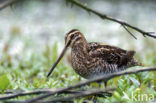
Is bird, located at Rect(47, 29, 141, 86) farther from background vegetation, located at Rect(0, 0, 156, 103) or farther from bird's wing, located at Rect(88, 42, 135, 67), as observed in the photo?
background vegetation, located at Rect(0, 0, 156, 103)

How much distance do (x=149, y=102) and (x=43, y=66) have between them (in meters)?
3.26

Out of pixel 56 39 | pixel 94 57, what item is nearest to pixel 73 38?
pixel 94 57

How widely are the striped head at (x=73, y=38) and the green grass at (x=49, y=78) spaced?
1.63ft

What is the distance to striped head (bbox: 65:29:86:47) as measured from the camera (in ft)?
15.6

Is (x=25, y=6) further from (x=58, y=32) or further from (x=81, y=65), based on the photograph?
(x=81, y=65)

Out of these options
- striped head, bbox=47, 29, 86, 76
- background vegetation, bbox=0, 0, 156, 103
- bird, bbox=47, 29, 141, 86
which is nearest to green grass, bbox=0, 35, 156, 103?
background vegetation, bbox=0, 0, 156, 103

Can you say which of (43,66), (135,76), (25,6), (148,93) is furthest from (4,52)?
(25,6)

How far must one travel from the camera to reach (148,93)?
13.4 feet

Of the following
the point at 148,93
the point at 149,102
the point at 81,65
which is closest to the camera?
the point at 149,102

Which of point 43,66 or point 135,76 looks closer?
point 135,76

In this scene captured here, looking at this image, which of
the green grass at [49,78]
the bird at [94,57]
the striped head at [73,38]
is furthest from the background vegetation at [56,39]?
the striped head at [73,38]

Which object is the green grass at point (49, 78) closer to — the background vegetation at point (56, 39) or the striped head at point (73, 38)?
the background vegetation at point (56, 39)

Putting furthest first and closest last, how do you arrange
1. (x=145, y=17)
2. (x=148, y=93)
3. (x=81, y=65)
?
(x=145, y=17) < (x=81, y=65) < (x=148, y=93)

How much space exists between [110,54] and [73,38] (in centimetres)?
52
